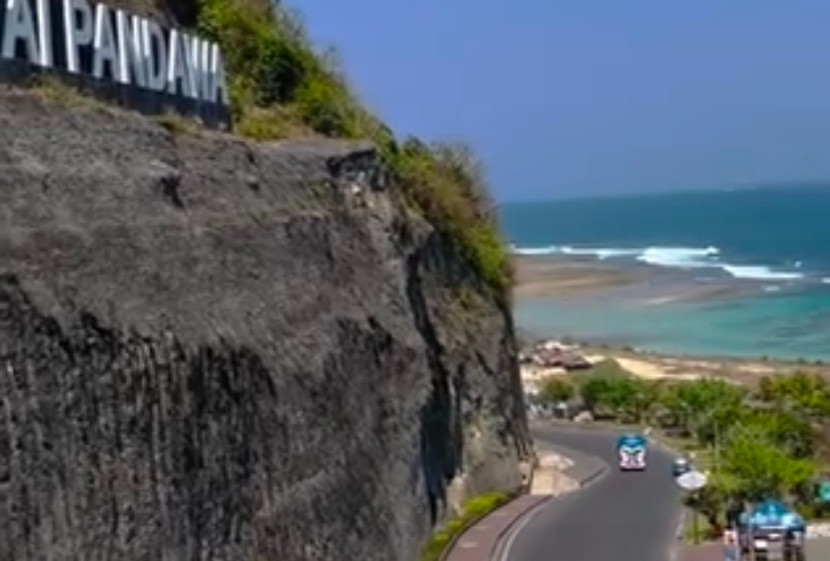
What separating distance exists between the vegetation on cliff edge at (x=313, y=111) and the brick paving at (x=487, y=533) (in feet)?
26.4

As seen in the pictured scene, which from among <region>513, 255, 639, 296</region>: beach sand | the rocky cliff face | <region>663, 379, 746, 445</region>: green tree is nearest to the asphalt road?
<region>663, 379, 746, 445</region>: green tree

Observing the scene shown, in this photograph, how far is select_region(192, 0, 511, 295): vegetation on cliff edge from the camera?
1641 inches

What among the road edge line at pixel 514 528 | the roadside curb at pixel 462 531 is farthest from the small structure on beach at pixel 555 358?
the roadside curb at pixel 462 531

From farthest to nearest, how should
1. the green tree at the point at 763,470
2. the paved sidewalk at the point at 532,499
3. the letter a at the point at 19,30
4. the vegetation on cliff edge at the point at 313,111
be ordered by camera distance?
the vegetation on cliff edge at the point at 313,111, the green tree at the point at 763,470, the paved sidewalk at the point at 532,499, the letter a at the point at 19,30


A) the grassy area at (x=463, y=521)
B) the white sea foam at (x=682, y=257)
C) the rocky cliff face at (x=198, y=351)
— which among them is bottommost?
the white sea foam at (x=682, y=257)

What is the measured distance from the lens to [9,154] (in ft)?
65.2

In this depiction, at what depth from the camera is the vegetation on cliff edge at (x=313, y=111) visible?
137 ft

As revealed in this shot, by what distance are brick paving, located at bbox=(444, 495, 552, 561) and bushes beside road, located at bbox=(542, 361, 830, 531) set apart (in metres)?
4.71

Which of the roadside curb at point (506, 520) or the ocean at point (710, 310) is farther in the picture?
the ocean at point (710, 310)

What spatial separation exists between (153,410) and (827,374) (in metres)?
60.0

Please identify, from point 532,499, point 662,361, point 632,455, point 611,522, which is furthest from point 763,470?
point 662,361

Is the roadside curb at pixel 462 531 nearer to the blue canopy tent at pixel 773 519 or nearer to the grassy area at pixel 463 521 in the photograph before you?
the grassy area at pixel 463 521

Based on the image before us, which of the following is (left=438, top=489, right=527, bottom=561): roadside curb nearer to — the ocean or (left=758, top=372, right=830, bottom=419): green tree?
(left=758, top=372, right=830, bottom=419): green tree

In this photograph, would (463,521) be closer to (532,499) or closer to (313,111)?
(532,499)
